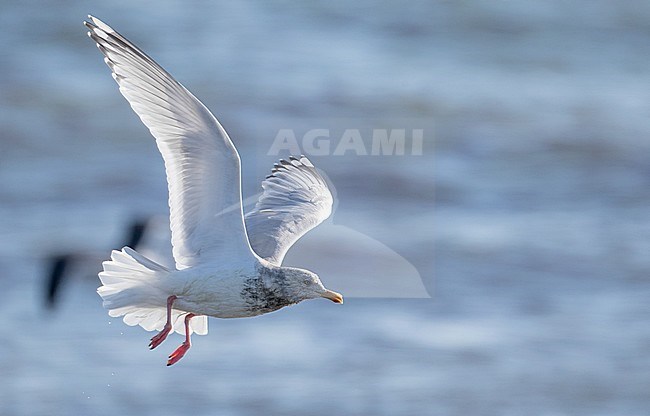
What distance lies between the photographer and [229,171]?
16.9ft

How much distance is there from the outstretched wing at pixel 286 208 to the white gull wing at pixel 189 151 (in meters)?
0.35

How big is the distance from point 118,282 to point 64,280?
4050mm

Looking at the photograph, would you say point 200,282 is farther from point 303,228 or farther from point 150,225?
point 150,225

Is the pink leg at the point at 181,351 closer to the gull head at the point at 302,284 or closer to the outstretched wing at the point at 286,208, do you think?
the outstretched wing at the point at 286,208

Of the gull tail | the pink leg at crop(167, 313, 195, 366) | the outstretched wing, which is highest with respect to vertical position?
the outstretched wing

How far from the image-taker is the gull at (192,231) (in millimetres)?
5137

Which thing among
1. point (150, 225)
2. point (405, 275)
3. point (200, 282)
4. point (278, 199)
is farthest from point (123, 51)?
point (405, 275)

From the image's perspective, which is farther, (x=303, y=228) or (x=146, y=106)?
(x=303, y=228)

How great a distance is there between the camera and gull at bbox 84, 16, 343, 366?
514 centimetres

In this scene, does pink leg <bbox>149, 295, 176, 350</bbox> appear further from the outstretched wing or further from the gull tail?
the outstretched wing

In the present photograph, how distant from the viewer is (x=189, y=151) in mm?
5211

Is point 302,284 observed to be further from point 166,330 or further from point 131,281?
point 131,281

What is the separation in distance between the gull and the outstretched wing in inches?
12.9

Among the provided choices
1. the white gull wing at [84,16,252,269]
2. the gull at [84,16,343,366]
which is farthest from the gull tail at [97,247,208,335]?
the white gull wing at [84,16,252,269]
